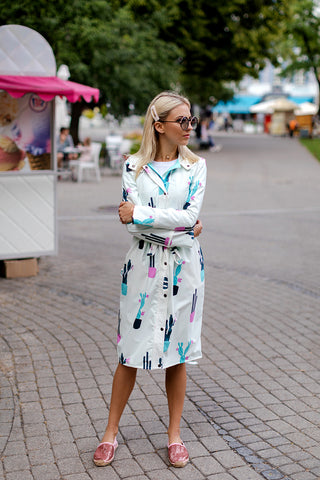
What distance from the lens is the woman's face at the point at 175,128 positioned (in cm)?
342

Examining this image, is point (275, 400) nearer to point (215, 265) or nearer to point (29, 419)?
point (29, 419)

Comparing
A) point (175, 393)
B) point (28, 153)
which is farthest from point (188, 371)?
point (28, 153)

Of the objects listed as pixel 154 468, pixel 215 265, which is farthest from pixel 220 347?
pixel 215 265

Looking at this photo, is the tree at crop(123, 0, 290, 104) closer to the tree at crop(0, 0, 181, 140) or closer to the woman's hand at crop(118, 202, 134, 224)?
the tree at crop(0, 0, 181, 140)

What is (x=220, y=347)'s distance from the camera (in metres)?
5.47

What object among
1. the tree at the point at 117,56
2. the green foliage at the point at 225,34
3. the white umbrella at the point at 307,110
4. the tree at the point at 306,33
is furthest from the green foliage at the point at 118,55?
the white umbrella at the point at 307,110

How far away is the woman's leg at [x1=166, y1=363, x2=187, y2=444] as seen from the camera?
11.8 feet

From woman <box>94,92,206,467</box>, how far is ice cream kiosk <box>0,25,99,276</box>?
4.03 metres

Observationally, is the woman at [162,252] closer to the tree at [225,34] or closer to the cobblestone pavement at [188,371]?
the cobblestone pavement at [188,371]

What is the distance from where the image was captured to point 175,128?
342cm

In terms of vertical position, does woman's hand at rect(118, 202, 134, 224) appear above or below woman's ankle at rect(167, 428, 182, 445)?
above

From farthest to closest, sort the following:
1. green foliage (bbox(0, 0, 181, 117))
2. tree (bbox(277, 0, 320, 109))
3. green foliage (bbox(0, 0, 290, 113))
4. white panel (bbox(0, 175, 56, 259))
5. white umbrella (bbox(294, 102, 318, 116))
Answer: white umbrella (bbox(294, 102, 318, 116)), tree (bbox(277, 0, 320, 109)), green foliage (bbox(0, 0, 181, 117)), green foliage (bbox(0, 0, 290, 113)), white panel (bbox(0, 175, 56, 259))

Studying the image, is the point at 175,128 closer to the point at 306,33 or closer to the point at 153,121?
the point at 153,121

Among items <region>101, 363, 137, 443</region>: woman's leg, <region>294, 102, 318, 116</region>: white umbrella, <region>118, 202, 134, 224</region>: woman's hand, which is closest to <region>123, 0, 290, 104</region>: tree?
<region>294, 102, 318, 116</region>: white umbrella
